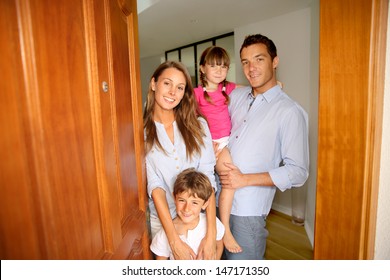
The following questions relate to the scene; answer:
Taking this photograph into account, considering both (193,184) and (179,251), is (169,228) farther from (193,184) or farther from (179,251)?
(193,184)

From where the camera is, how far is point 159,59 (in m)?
5.80

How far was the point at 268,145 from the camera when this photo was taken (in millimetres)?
1407

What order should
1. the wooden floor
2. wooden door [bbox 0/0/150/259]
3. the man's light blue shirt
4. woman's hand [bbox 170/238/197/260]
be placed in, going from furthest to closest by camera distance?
the wooden floor
the man's light blue shirt
woman's hand [bbox 170/238/197/260]
wooden door [bbox 0/0/150/259]

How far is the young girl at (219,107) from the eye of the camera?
1.43m

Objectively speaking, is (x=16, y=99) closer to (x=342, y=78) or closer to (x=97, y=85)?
(x=97, y=85)

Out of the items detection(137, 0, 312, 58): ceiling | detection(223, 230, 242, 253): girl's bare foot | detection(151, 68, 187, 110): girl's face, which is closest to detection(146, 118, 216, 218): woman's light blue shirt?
detection(151, 68, 187, 110): girl's face

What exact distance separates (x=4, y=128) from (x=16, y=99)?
49 mm

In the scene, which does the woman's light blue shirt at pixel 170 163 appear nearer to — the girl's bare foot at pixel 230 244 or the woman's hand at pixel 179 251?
the woman's hand at pixel 179 251

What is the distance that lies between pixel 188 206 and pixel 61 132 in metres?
0.85

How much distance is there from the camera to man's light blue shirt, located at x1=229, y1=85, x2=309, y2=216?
1359 mm

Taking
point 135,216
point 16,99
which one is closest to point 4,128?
point 16,99

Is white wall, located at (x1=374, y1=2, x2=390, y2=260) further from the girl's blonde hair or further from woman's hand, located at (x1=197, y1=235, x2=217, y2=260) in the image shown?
the girl's blonde hair

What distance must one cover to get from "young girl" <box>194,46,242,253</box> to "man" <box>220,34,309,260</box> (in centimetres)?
5

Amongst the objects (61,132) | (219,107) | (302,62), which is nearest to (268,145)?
(219,107)
